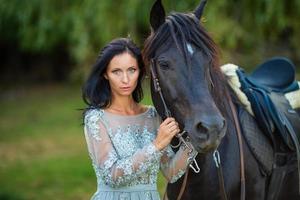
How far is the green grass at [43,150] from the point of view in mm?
6477

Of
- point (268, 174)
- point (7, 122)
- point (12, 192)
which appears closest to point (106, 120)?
point (268, 174)

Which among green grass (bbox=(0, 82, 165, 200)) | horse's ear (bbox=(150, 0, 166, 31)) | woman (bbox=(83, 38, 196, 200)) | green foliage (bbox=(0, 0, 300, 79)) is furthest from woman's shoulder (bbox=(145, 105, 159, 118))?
green foliage (bbox=(0, 0, 300, 79))

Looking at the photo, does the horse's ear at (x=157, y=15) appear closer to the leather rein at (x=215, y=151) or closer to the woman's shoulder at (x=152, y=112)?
the leather rein at (x=215, y=151)

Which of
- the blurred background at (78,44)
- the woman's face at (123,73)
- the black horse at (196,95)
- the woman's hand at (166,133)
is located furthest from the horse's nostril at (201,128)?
the blurred background at (78,44)

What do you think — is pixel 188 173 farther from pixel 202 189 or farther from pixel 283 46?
pixel 283 46

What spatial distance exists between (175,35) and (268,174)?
3.54 feet

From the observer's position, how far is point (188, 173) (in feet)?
9.47

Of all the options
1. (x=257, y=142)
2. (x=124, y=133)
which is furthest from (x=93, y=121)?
(x=257, y=142)

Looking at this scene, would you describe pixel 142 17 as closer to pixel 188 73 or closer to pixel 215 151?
pixel 215 151

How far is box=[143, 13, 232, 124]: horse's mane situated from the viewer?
8.31 ft

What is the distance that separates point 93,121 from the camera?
262 cm

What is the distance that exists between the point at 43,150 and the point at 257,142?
6451 millimetres

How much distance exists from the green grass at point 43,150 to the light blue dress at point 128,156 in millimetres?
556

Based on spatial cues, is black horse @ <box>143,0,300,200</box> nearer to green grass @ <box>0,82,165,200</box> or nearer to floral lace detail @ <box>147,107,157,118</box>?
floral lace detail @ <box>147,107,157,118</box>
